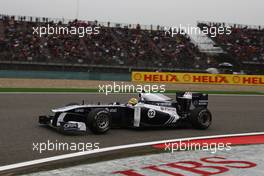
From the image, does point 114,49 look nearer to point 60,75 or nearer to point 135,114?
point 60,75

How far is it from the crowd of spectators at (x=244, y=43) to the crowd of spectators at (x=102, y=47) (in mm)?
3251

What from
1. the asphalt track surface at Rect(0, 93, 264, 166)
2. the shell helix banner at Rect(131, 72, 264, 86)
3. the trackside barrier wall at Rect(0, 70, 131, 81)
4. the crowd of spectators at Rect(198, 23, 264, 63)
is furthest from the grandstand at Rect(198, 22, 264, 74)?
the asphalt track surface at Rect(0, 93, 264, 166)

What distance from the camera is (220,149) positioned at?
712cm

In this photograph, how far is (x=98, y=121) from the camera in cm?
837

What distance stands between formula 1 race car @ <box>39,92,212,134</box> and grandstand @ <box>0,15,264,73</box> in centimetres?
1944

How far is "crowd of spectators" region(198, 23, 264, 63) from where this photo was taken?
3708 cm

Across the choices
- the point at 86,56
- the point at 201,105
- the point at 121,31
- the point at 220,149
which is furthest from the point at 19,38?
the point at 220,149

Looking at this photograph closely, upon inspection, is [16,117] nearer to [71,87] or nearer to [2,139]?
[2,139]

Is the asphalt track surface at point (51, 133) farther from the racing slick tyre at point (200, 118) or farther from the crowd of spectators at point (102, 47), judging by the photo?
the crowd of spectators at point (102, 47)

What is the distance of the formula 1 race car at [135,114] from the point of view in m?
8.37

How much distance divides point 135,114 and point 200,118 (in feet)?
5.47

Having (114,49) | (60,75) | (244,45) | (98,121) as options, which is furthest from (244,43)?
(98,121)

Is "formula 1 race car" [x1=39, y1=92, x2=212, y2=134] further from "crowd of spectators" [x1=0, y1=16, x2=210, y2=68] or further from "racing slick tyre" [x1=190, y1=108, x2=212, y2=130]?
"crowd of spectators" [x1=0, y1=16, x2=210, y2=68]

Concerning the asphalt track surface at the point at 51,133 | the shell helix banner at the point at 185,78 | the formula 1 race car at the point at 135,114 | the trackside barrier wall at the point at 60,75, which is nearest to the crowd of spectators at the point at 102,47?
the trackside barrier wall at the point at 60,75
